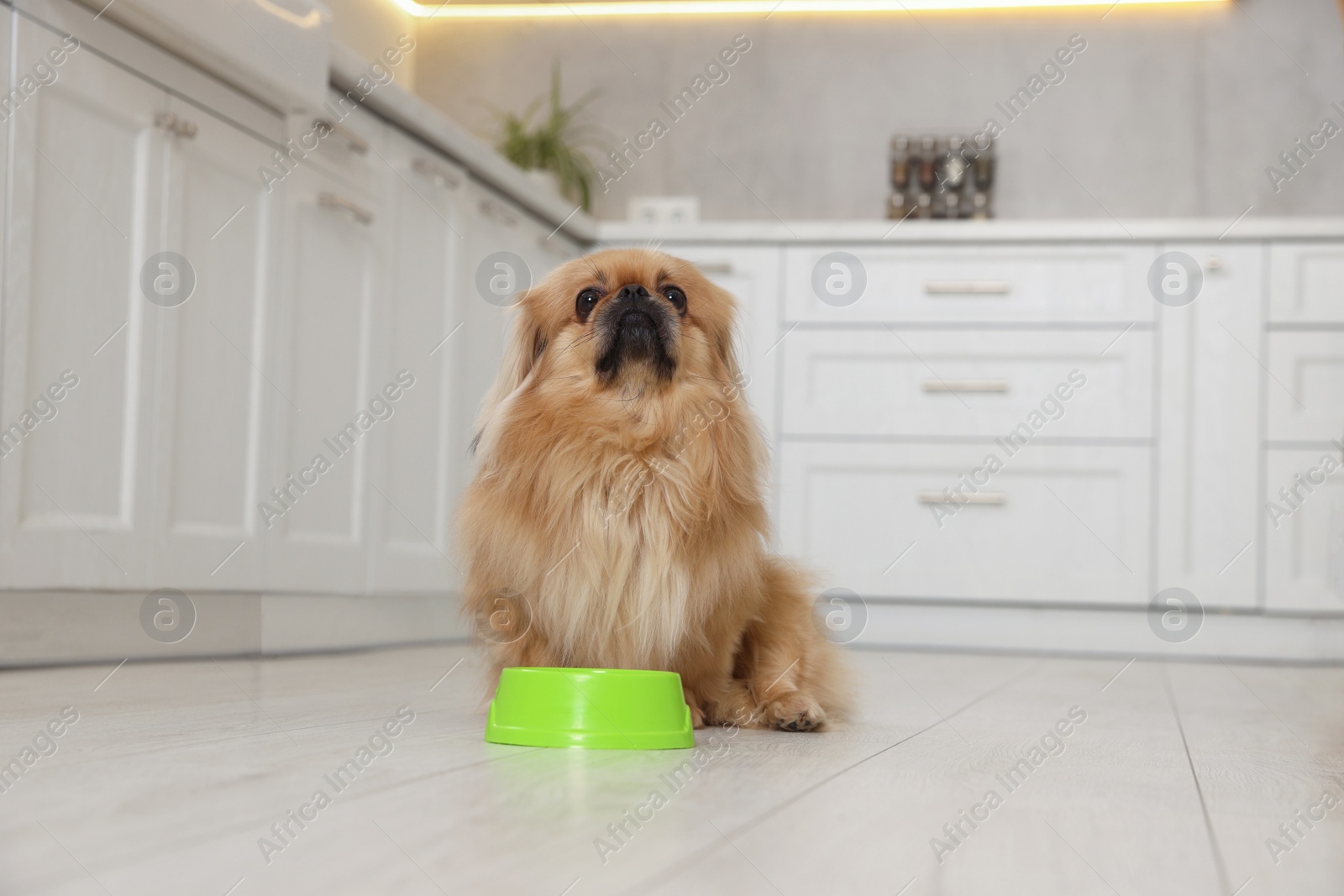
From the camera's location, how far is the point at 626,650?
5.79ft

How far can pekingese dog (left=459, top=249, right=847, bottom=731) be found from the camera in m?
1.75

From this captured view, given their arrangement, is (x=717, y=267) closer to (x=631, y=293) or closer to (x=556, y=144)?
(x=556, y=144)

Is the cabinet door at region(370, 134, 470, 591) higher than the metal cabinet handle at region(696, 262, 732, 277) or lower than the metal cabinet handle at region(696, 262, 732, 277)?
lower

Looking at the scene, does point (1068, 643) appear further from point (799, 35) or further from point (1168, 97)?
point (799, 35)

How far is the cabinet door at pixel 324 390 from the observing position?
291 centimetres

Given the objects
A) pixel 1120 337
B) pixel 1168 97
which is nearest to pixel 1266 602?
pixel 1120 337

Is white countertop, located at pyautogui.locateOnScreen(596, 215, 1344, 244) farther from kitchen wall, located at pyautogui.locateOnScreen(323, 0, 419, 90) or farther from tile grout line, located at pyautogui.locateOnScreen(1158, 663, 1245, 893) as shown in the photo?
tile grout line, located at pyautogui.locateOnScreen(1158, 663, 1245, 893)

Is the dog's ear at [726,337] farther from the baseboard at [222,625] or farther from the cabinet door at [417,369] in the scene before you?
the cabinet door at [417,369]

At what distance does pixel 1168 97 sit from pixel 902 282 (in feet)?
5.46

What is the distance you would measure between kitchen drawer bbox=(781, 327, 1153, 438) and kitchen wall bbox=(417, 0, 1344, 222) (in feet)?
3.82

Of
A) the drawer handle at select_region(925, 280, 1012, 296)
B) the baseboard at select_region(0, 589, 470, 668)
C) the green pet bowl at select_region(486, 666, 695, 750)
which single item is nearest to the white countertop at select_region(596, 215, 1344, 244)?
the drawer handle at select_region(925, 280, 1012, 296)

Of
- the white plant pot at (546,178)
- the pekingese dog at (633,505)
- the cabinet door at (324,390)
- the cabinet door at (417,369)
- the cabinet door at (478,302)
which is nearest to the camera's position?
the pekingese dog at (633,505)

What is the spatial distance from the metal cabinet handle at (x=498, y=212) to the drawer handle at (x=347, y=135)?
26.1 inches

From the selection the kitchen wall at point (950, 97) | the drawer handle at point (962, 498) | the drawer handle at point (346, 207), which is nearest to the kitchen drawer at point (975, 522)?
the drawer handle at point (962, 498)
